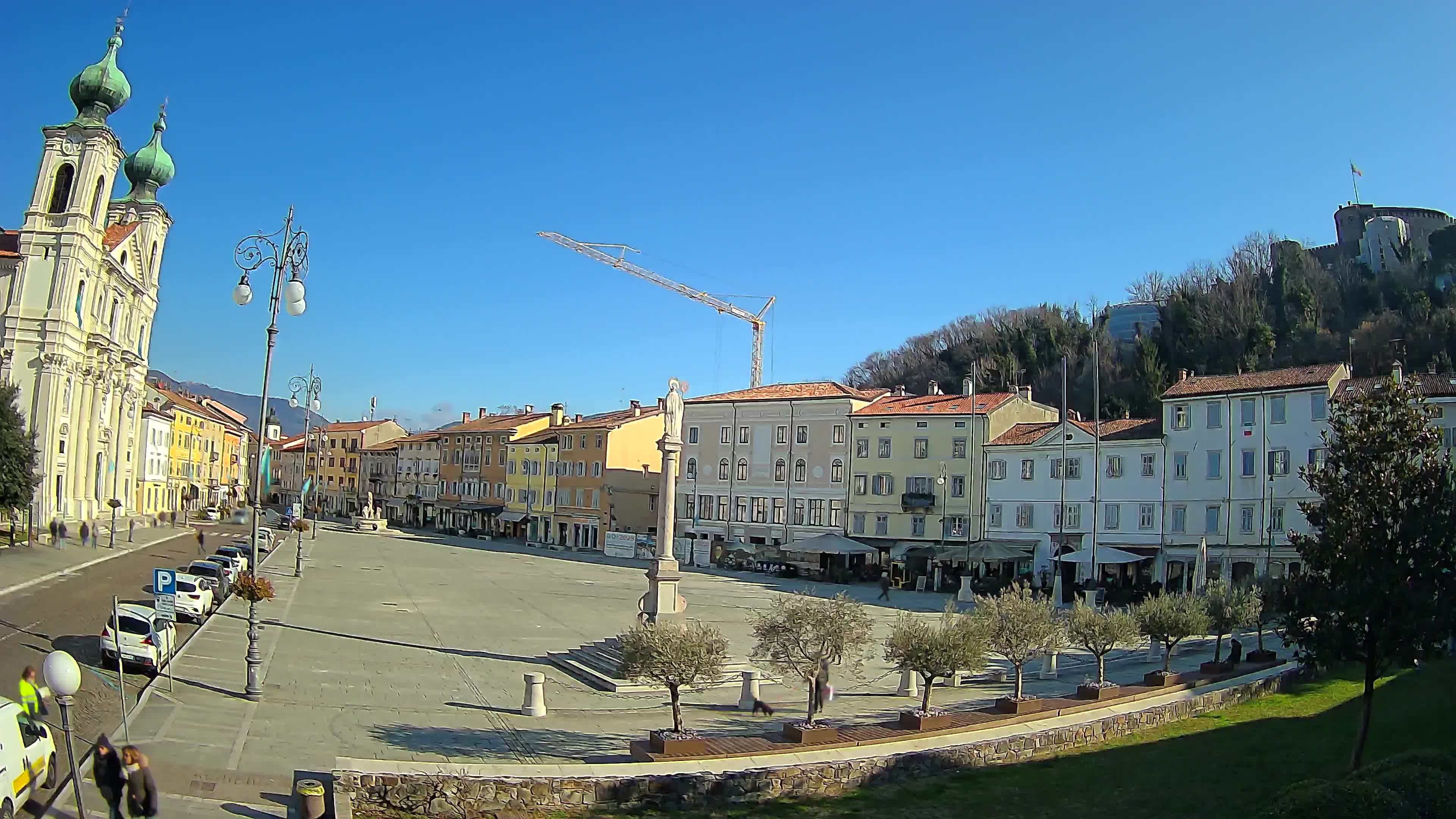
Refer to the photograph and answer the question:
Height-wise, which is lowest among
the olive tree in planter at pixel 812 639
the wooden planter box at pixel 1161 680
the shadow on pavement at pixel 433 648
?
the shadow on pavement at pixel 433 648

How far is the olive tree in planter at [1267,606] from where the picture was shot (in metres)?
16.0

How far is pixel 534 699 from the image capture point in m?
17.7

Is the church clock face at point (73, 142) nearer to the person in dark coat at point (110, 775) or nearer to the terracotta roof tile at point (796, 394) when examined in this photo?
the terracotta roof tile at point (796, 394)

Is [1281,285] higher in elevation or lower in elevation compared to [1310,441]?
higher

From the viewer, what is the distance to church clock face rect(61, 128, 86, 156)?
59062mm

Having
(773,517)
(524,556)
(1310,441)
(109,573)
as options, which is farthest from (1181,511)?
(109,573)

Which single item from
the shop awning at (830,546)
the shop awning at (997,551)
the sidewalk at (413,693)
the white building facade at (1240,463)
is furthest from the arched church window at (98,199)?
the white building facade at (1240,463)

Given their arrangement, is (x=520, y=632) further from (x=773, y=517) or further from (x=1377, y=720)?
(x=773, y=517)

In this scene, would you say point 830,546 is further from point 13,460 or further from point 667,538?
point 13,460

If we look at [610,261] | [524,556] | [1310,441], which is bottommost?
[524,556]

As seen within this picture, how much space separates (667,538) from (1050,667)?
33.0ft

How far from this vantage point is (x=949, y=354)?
108125 millimetres

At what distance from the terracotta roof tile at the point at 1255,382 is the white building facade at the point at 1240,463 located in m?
0.05

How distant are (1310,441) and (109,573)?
50505 millimetres
